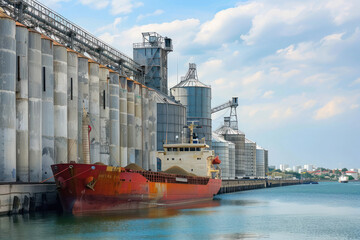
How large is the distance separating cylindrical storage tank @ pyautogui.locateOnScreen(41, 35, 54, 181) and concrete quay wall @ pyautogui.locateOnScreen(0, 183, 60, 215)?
10.2 ft

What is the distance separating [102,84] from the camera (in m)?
59.3

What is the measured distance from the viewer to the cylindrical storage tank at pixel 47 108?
4534cm

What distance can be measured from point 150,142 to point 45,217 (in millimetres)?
36954

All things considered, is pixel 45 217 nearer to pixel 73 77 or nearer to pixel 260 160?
pixel 73 77

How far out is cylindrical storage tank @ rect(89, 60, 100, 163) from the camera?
5500 cm

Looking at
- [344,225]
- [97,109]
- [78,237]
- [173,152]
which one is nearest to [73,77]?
[97,109]

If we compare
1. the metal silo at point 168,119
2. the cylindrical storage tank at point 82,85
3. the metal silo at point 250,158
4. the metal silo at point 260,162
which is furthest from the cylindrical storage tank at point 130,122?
the metal silo at point 260,162

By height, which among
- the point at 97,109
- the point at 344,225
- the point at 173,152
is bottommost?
the point at 344,225

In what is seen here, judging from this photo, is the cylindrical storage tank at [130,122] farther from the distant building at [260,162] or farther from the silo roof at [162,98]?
the distant building at [260,162]

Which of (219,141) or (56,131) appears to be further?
(219,141)

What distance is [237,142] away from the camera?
15350 cm

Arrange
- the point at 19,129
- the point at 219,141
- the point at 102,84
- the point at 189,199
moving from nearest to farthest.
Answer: the point at 19,129 < the point at 189,199 < the point at 102,84 < the point at 219,141

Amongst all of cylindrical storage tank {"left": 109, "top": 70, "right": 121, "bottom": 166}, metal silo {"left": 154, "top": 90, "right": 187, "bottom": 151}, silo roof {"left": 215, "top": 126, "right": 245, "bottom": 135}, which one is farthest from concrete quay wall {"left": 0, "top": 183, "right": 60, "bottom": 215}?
silo roof {"left": 215, "top": 126, "right": 245, "bottom": 135}

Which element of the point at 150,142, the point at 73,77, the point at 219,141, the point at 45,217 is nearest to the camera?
→ the point at 45,217
